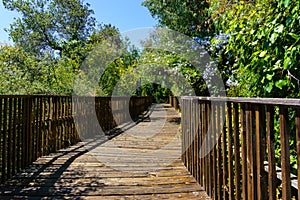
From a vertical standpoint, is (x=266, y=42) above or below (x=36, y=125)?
above

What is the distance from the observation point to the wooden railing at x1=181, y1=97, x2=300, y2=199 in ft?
3.73

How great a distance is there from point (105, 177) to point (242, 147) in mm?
1839

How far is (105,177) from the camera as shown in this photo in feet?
9.64

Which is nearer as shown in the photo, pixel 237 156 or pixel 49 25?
pixel 237 156

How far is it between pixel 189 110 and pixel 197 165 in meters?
0.74

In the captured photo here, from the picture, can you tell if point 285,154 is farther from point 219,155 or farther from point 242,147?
point 219,155

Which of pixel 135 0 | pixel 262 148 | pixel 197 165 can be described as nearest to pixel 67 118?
pixel 197 165

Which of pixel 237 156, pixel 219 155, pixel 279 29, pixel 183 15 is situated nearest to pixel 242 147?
pixel 237 156

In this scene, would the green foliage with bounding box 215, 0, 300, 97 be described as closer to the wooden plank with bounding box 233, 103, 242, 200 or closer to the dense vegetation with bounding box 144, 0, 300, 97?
the dense vegetation with bounding box 144, 0, 300, 97

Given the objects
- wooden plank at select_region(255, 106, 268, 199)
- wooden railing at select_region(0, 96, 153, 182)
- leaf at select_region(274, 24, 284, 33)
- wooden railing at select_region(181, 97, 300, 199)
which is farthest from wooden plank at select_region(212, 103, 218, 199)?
wooden railing at select_region(0, 96, 153, 182)

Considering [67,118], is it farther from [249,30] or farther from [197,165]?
[249,30]

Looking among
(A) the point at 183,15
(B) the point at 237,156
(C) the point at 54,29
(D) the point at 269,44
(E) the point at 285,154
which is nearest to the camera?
(E) the point at 285,154

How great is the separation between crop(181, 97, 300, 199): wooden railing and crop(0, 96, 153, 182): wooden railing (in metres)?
2.06

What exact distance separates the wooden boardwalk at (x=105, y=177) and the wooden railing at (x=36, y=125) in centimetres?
16
